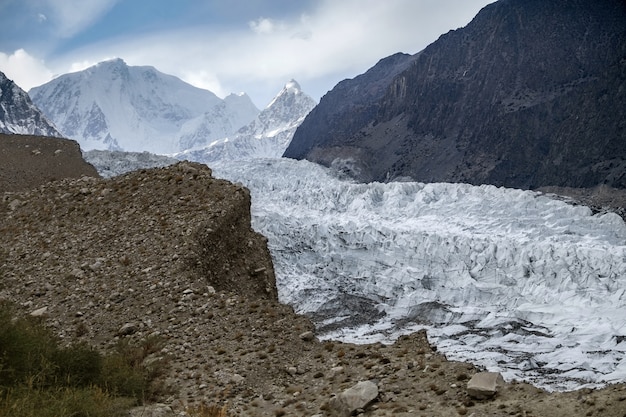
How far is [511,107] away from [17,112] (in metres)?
109

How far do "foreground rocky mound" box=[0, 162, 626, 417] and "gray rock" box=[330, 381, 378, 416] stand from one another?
0.05ft

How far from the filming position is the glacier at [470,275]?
33.1 m

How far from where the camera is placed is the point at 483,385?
5297mm

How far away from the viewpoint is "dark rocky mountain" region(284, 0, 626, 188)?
100 m

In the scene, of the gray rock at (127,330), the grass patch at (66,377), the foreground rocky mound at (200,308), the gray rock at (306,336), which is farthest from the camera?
the gray rock at (127,330)

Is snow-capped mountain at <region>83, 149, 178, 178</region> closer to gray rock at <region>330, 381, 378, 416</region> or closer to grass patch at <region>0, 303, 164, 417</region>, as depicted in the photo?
grass patch at <region>0, 303, 164, 417</region>

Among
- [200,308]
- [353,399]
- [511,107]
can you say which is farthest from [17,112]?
[353,399]

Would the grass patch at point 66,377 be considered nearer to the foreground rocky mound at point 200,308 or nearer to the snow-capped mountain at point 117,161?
the foreground rocky mound at point 200,308

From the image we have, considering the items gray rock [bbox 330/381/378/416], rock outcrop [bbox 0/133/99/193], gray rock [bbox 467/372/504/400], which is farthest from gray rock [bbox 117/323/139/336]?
rock outcrop [bbox 0/133/99/193]

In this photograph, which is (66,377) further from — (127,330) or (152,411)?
(127,330)

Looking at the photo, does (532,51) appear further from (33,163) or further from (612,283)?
(33,163)

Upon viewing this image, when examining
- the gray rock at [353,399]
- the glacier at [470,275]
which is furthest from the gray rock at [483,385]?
the glacier at [470,275]

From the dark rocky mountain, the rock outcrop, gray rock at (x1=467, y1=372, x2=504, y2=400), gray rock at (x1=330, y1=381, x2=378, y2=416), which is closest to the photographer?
gray rock at (x1=467, y1=372, x2=504, y2=400)

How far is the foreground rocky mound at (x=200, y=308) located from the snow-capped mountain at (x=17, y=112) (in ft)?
349
